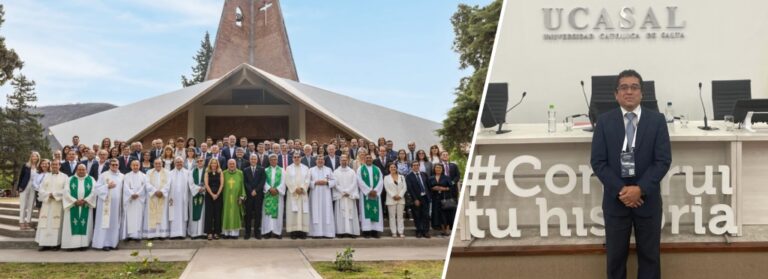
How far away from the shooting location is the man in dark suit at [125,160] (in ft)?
32.2

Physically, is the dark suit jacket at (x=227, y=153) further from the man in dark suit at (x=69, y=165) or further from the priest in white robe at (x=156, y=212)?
the man in dark suit at (x=69, y=165)

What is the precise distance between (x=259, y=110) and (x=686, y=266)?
16.3 m

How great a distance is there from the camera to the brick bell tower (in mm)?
27078

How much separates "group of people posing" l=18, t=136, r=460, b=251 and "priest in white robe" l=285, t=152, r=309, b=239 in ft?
0.04

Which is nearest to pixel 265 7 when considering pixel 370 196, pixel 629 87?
pixel 370 196

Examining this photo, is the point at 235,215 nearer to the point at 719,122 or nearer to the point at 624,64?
the point at 624,64

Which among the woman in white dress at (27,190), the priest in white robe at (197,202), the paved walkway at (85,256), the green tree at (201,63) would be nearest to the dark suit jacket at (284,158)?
the priest in white robe at (197,202)

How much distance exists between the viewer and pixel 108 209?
9.18m

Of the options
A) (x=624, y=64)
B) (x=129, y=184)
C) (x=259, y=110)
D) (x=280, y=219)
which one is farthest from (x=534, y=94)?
(x=259, y=110)

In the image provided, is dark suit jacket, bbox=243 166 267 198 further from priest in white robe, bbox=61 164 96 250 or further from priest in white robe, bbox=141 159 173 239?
priest in white robe, bbox=61 164 96 250

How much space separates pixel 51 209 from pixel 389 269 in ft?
14.5

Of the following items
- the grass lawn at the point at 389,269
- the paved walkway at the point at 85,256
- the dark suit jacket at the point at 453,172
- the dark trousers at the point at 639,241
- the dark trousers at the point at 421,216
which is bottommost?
the paved walkway at the point at 85,256

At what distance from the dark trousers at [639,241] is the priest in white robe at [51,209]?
23.3 ft

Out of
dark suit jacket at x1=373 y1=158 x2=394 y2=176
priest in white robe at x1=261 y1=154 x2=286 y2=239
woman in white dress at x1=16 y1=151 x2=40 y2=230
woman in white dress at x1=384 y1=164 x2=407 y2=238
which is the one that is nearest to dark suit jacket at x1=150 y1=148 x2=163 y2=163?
woman in white dress at x1=16 y1=151 x2=40 y2=230
